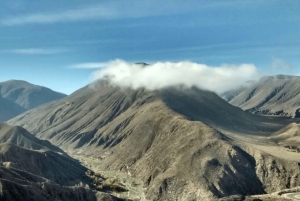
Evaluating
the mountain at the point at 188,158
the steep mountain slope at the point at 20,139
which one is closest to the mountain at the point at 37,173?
the steep mountain slope at the point at 20,139

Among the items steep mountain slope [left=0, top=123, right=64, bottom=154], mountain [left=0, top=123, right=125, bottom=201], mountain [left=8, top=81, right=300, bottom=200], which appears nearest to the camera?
mountain [left=0, top=123, right=125, bottom=201]

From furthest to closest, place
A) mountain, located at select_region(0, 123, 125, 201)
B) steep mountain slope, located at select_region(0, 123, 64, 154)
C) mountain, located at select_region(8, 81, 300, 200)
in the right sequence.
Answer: steep mountain slope, located at select_region(0, 123, 64, 154)
mountain, located at select_region(8, 81, 300, 200)
mountain, located at select_region(0, 123, 125, 201)

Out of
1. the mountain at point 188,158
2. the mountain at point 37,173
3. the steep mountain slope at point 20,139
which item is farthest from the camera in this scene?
the steep mountain slope at point 20,139

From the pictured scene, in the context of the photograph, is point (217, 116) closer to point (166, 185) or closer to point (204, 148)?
point (204, 148)

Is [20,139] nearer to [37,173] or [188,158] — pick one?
[37,173]

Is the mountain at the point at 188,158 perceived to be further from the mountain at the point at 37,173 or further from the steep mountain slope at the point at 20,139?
the steep mountain slope at the point at 20,139

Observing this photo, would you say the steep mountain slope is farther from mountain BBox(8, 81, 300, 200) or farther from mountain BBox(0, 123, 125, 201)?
mountain BBox(8, 81, 300, 200)

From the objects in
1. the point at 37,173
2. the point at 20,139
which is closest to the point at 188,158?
the point at 37,173

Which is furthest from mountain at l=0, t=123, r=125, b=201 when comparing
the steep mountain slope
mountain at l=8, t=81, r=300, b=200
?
mountain at l=8, t=81, r=300, b=200

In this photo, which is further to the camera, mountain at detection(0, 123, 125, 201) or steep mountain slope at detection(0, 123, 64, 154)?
steep mountain slope at detection(0, 123, 64, 154)
